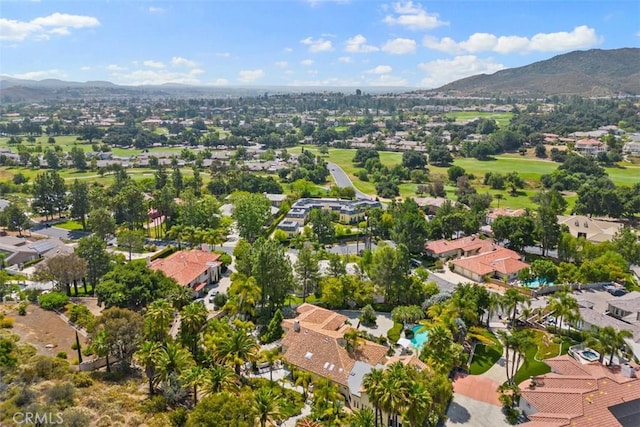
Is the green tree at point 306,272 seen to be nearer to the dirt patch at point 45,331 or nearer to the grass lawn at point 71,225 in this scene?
the dirt patch at point 45,331

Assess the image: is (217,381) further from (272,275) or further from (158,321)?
(272,275)

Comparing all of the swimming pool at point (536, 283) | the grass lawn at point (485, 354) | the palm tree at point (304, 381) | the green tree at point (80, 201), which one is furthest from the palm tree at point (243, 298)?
the green tree at point (80, 201)

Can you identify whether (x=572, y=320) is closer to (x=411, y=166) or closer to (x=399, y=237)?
(x=399, y=237)

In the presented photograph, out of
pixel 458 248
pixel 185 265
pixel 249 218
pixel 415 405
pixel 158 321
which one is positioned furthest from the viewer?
pixel 249 218

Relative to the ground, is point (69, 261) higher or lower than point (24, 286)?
higher

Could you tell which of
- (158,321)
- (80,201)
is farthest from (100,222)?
(158,321)

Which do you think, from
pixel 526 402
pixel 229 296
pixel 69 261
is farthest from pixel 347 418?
pixel 69 261
